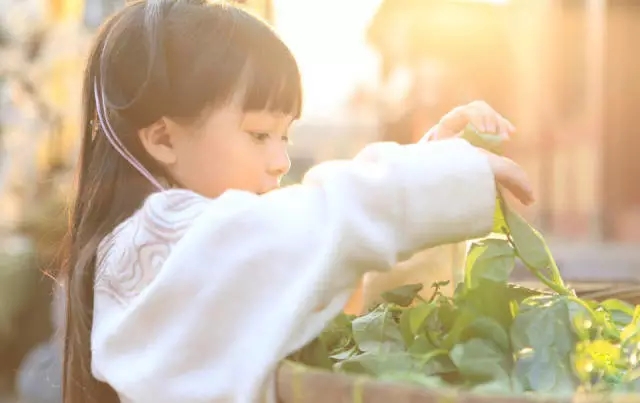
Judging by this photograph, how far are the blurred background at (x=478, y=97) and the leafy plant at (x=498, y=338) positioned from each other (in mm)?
2414

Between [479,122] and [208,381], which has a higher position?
[479,122]

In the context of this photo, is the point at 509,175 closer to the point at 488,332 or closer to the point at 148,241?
the point at 488,332

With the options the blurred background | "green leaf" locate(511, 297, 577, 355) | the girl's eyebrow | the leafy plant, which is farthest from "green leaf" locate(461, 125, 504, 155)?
the blurred background

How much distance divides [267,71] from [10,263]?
2.77 metres

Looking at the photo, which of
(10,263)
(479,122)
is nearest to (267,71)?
(479,122)

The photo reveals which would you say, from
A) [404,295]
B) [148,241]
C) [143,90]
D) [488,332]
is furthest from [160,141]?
[488,332]

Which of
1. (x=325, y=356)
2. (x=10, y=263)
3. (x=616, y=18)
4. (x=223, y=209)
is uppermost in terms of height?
(x=223, y=209)

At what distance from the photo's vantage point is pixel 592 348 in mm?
582

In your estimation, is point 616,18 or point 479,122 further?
point 616,18

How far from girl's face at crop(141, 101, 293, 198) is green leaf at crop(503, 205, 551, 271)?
287 mm

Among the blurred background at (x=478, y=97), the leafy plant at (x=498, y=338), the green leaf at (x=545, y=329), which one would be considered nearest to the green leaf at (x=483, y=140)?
the leafy plant at (x=498, y=338)

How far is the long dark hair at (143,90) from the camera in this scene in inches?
33.9

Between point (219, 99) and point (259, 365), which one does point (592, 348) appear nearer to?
point (259, 365)

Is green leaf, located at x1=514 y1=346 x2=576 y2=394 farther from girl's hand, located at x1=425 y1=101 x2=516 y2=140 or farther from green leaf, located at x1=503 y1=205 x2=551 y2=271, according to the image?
girl's hand, located at x1=425 y1=101 x2=516 y2=140
